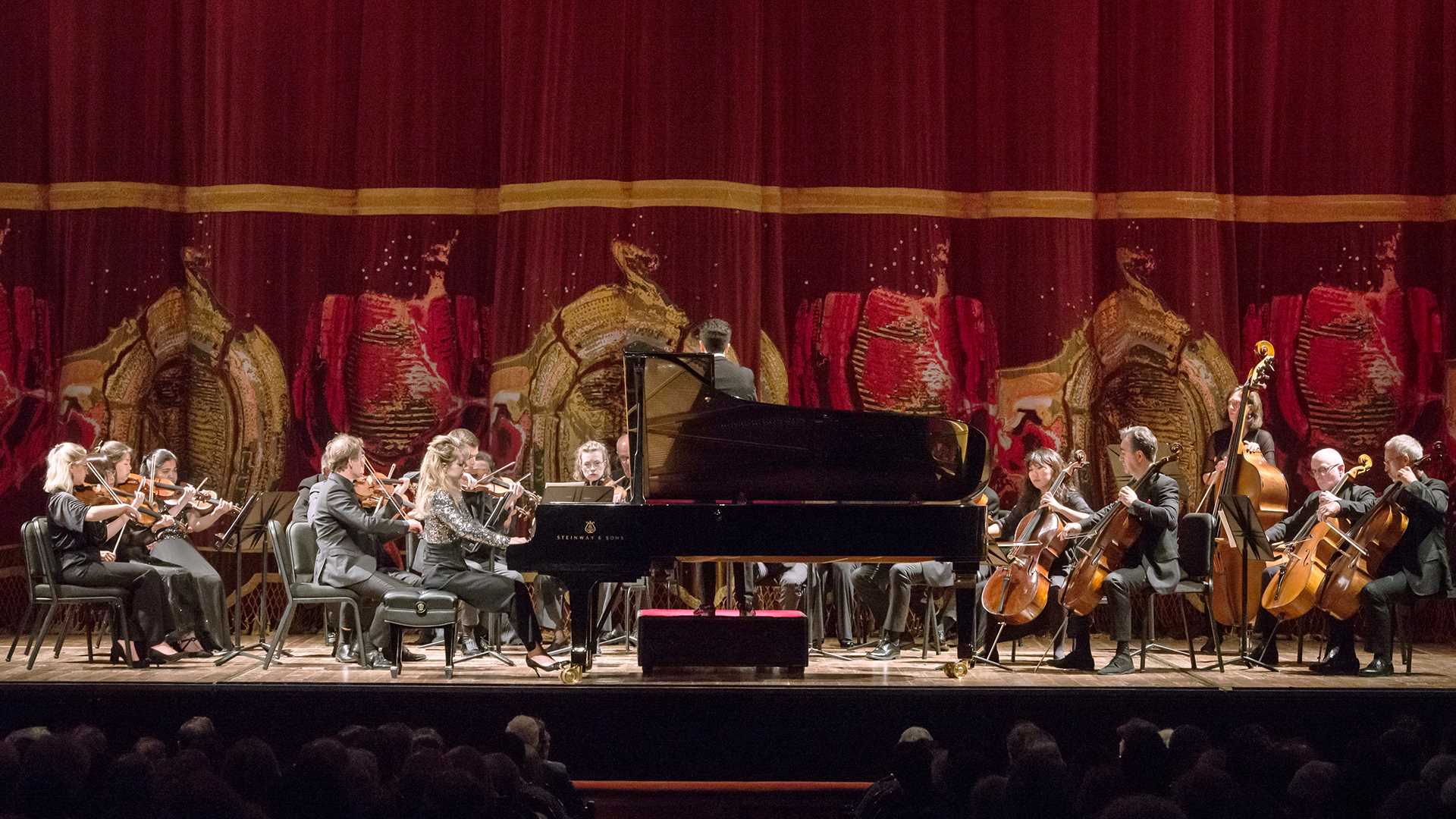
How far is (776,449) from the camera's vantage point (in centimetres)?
637

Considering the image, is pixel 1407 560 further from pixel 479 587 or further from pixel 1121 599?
pixel 479 587

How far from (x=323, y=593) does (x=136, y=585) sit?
1.01m

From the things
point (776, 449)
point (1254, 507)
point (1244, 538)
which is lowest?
point (1244, 538)

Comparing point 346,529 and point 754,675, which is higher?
point 346,529

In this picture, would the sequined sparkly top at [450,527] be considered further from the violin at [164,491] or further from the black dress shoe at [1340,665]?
the black dress shoe at [1340,665]

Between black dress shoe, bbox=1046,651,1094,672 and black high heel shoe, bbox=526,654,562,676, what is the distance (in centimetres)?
244

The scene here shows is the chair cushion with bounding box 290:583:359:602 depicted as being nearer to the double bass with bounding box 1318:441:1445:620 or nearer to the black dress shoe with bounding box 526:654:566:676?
the black dress shoe with bounding box 526:654:566:676

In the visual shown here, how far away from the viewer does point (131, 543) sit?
296 inches

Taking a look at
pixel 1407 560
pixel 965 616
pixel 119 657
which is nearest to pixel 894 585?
pixel 965 616

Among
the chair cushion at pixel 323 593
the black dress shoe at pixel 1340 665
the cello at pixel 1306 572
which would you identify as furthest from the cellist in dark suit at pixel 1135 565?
the chair cushion at pixel 323 593

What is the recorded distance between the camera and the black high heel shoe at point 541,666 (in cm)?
658

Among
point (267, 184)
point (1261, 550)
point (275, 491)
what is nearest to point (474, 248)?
point (267, 184)

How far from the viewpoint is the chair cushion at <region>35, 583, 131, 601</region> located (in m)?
7.02

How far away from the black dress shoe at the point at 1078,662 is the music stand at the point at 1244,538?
31.7 inches
